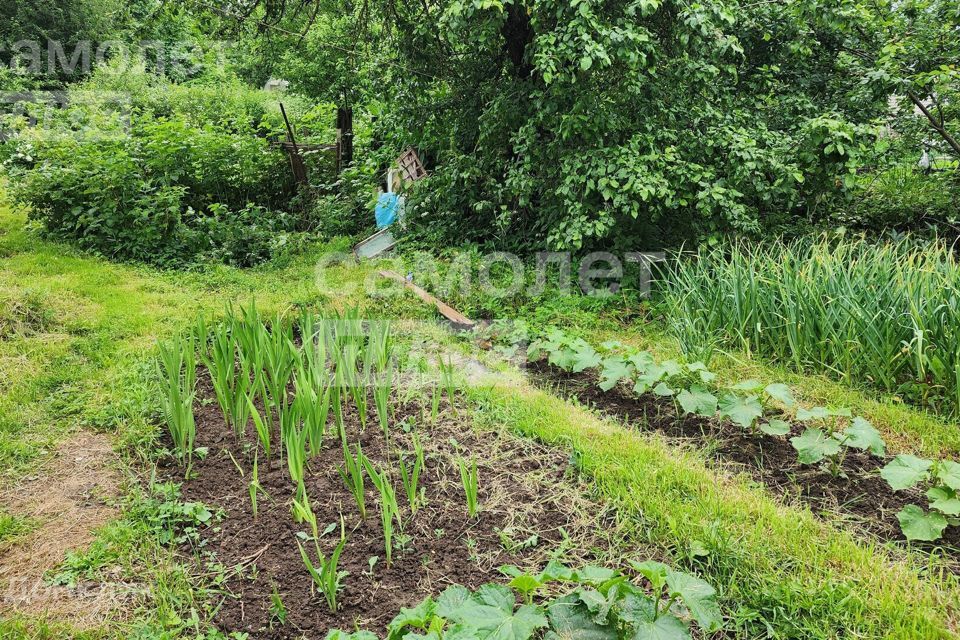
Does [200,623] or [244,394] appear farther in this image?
[244,394]

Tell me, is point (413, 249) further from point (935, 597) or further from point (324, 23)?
point (935, 597)

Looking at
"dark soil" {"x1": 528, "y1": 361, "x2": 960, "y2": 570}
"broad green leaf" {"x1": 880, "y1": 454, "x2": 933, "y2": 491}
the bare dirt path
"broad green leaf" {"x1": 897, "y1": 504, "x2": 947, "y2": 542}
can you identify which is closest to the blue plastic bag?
"dark soil" {"x1": 528, "y1": 361, "x2": 960, "y2": 570}

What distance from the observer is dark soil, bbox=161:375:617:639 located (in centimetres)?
183

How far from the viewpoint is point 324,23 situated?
7.54m

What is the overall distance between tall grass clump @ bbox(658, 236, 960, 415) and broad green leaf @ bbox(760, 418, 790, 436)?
0.73 metres

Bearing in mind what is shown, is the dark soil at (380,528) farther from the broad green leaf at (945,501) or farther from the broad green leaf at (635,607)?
the broad green leaf at (945,501)

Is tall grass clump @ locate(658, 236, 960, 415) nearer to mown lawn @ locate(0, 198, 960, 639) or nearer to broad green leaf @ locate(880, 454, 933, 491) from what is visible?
mown lawn @ locate(0, 198, 960, 639)

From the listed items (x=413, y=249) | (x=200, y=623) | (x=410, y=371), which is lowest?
(x=200, y=623)

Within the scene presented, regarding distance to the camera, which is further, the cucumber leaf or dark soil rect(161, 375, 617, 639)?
the cucumber leaf

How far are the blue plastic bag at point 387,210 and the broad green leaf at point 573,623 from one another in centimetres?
525

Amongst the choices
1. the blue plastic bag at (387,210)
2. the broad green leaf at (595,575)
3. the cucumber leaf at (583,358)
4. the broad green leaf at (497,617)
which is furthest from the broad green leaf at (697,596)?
the blue plastic bag at (387,210)

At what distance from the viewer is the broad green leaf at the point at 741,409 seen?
2600 millimetres

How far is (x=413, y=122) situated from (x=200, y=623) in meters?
5.00

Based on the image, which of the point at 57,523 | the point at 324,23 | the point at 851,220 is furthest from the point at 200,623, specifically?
the point at 324,23
